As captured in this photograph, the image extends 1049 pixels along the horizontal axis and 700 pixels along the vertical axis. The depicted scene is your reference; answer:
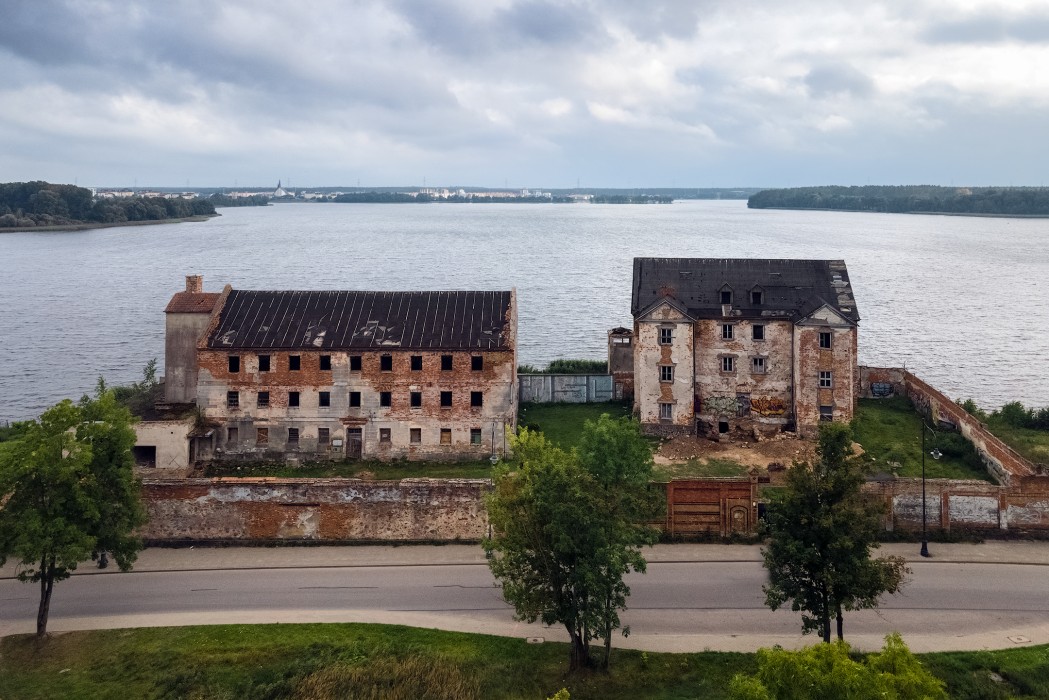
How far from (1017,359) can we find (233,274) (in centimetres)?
11270

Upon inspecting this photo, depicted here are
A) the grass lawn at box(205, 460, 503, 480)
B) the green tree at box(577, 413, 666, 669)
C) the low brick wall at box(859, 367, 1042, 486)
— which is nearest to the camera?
the green tree at box(577, 413, 666, 669)

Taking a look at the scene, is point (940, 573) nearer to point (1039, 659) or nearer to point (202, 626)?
point (1039, 659)

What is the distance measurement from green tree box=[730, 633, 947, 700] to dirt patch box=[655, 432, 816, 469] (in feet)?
89.2

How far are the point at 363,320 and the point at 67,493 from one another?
74.3 ft

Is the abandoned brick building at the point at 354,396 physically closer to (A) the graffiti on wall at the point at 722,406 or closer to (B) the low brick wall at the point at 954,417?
(A) the graffiti on wall at the point at 722,406

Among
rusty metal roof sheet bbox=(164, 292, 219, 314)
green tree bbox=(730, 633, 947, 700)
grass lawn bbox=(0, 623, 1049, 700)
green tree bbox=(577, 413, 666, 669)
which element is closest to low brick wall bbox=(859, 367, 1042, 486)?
grass lawn bbox=(0, 623, 1049, 700)

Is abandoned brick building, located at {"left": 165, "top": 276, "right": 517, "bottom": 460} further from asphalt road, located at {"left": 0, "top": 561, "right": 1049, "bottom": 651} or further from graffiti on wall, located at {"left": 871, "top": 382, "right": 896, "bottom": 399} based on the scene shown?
graffiti on wall, located at {"left": 871, "top": 382, "right": 896, "bottom": 399}

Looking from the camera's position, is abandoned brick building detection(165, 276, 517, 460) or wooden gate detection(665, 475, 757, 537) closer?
wooden gate detection(665, 475, 757, 537)

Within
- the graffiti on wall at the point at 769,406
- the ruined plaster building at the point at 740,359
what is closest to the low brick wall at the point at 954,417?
the ruined plaster building at the point at 740,359

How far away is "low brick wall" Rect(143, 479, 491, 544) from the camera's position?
36969 millimetres

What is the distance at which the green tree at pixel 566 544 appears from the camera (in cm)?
2586

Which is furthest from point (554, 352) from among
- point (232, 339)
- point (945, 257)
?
point (945, 257)

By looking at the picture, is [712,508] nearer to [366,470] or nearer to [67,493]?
[366,470]

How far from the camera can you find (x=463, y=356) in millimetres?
47531
